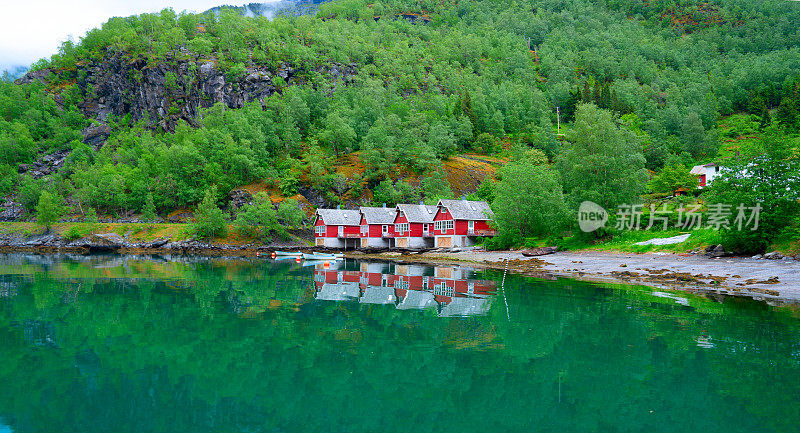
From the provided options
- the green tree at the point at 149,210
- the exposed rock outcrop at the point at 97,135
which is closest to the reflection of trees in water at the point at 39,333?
the green tree at the point at 149,210

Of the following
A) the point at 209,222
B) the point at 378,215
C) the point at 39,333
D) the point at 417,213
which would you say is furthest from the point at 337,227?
the point at 39,333

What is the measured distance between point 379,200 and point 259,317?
72606mm

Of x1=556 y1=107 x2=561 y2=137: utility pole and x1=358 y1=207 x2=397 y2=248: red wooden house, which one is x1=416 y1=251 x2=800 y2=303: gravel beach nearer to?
x1=358 y1=207 x2=397 y2=248: red wooden house

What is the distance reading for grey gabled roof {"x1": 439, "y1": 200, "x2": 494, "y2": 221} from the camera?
68938mm

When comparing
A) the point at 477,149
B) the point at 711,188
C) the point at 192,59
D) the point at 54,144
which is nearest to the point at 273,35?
the point at 192,59

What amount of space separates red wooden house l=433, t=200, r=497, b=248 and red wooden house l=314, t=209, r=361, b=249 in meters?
14.8


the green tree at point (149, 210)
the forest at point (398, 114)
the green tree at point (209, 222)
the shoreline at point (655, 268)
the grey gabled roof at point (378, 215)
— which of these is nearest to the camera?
the shoreline at point (655, 268)

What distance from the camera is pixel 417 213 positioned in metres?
75.2

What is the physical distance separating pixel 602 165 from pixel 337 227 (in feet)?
145

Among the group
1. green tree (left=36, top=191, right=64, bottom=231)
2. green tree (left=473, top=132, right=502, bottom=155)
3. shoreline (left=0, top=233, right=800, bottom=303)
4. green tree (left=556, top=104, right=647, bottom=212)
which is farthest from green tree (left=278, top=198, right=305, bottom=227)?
green tree (left=473, top=132, right=502, bottom=155)

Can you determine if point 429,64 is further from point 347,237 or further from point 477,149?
point 347,237

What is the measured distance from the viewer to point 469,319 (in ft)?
66.6

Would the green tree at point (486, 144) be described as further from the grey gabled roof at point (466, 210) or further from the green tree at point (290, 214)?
the green tree at point (290, 214)

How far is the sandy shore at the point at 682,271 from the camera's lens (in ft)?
83.8
